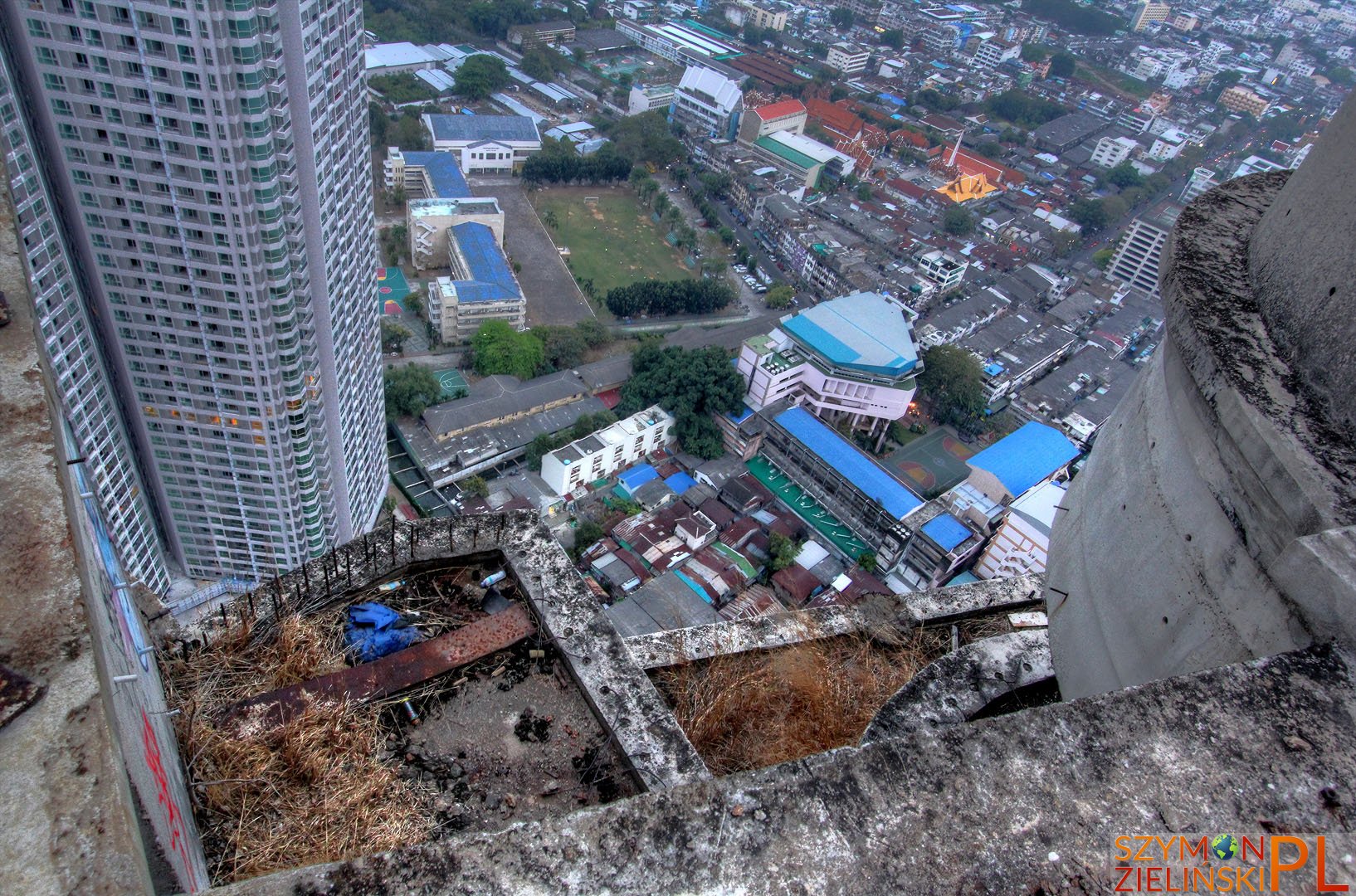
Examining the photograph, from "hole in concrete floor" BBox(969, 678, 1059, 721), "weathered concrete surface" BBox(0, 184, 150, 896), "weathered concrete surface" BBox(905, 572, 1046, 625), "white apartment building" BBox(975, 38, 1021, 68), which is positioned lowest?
"white apartment building" BBox(975, 38, 1021, 68)

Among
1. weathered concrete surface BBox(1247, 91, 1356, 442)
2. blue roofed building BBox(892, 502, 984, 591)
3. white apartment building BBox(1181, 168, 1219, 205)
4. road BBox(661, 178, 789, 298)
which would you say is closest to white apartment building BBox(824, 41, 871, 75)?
white apartment building BBox(1181, 168, 1219, 205)

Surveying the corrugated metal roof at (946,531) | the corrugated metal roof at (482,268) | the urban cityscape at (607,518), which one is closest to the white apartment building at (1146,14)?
the urban cityscape at (607,518)

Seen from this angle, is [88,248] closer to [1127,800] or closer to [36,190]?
[36,190]

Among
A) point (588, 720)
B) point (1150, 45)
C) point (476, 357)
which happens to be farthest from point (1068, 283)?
point (1150, 45)

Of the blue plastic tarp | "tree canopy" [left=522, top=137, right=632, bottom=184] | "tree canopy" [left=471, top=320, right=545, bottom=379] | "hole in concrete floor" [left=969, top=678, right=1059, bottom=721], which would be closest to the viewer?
the blue plastic tarp

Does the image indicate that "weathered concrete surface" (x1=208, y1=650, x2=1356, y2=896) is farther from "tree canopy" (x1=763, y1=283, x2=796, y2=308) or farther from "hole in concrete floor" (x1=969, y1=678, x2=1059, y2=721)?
"tree canopy" (x1=763, y1=283, x2=796, y2=308)

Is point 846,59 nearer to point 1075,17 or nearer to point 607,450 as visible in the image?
point 1075,17
